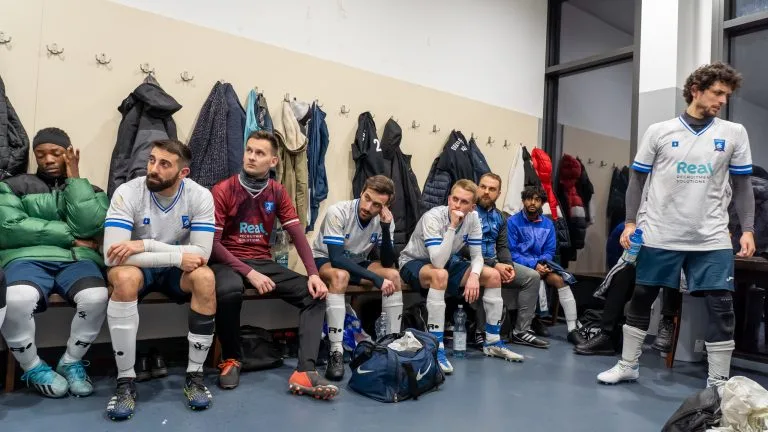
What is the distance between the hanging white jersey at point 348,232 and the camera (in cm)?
292

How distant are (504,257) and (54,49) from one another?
292 cm

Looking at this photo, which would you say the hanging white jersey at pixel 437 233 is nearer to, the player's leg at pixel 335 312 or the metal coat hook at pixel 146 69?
the player's leg at pixel 335 312

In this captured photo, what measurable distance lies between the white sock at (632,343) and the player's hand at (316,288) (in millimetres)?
1495

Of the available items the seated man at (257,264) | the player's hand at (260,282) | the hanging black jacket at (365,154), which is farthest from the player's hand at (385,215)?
the hanging black jacket at (365,154)

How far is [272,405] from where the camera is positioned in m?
2.23

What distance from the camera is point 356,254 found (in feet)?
10.4

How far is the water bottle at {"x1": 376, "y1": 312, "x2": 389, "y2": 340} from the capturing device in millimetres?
3041

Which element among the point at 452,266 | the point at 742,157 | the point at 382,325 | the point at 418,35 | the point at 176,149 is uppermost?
the point at 418,35

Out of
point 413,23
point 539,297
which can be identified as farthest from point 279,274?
point 413,23

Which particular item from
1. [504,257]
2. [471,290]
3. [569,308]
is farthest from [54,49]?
[569,308]

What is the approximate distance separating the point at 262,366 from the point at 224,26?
205 cm

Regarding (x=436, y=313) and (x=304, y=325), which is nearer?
(x=304, y=325)

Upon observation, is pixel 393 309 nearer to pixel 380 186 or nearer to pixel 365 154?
pixel 380 186

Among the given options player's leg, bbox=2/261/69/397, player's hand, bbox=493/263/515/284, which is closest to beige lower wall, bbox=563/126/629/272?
player's hand, bbox=493/263/515/284
